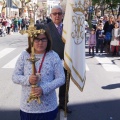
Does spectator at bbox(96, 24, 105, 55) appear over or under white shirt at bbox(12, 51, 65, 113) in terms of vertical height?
under

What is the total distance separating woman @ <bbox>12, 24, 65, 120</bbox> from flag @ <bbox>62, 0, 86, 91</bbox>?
5.20ft

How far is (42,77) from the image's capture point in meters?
3.30

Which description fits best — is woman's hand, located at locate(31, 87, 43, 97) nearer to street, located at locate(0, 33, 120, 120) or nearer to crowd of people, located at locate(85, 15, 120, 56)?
street, located at locate(0, 33, 120, 120)

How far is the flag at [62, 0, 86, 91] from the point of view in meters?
4.92

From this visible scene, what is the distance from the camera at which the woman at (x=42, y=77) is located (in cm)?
329

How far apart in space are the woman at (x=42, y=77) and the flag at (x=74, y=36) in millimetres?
1586

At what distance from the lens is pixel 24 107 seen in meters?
A: 3.37

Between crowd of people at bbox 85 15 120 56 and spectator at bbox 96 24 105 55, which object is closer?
crowd of people at bbox 85 15 120 56

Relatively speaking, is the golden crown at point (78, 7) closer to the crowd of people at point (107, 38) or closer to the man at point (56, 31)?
the man at point (56, 31)

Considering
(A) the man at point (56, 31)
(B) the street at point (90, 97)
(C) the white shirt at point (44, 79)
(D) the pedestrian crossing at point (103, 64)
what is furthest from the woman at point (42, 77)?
(D) the pedestrian crossing at point (103, 64)

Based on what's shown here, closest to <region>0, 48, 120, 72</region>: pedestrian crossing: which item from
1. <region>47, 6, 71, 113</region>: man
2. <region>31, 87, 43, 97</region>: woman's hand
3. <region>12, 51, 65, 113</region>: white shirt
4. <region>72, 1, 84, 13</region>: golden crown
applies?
<region>47, 6, 71, 113</region>: man

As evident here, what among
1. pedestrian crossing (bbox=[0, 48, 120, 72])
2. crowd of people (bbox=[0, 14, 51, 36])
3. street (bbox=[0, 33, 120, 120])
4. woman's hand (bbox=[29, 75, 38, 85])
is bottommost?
pedestrian crossing (bbox=[0, 48, 120, 72])

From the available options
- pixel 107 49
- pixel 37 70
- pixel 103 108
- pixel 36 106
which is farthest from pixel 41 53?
pixel 107 49

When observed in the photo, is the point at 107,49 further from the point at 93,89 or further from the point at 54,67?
the point at 54,67
